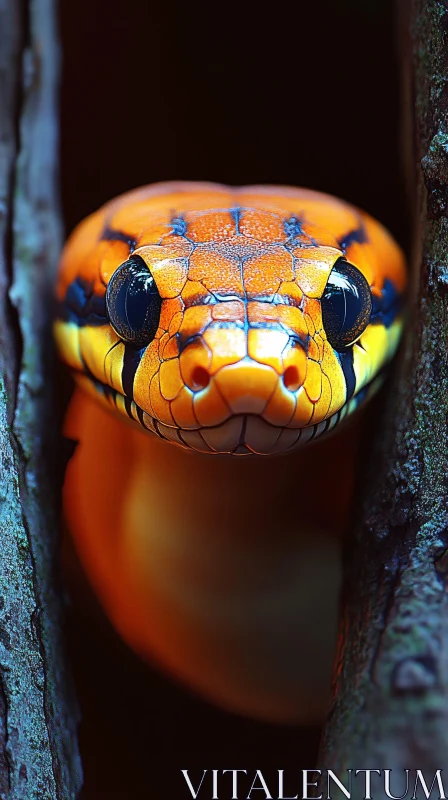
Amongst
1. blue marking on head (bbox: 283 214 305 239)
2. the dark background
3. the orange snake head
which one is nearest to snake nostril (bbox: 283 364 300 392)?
the orange snake head

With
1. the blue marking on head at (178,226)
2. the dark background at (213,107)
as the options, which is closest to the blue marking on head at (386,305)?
the blue marking on head at (178,226)

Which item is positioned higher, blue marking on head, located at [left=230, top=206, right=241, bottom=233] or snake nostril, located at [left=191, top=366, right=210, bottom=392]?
blue marking on head, located at [left=230, top=206, right=241, bottom=233]

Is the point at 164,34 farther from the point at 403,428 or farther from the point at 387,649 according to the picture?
the point at 387,649

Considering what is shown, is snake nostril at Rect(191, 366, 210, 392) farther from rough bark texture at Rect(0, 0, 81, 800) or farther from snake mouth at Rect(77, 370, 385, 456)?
rough bark texture at Rect(0, 0, 81, 800)

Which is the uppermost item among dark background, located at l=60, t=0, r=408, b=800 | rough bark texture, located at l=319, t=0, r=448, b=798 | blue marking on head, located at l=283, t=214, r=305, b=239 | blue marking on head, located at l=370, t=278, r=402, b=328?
dark background, located at l=60, t=0, r=408, b=800

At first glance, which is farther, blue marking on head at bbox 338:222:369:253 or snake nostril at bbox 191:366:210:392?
blue marking on head at bbox 338:222:369:253

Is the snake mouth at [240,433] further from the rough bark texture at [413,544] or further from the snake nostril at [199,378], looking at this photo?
the rough bark texture at [413,544]

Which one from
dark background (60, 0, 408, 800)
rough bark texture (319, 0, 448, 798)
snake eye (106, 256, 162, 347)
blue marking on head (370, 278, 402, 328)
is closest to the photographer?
rough bark texture (319, 0, 448, 798)
